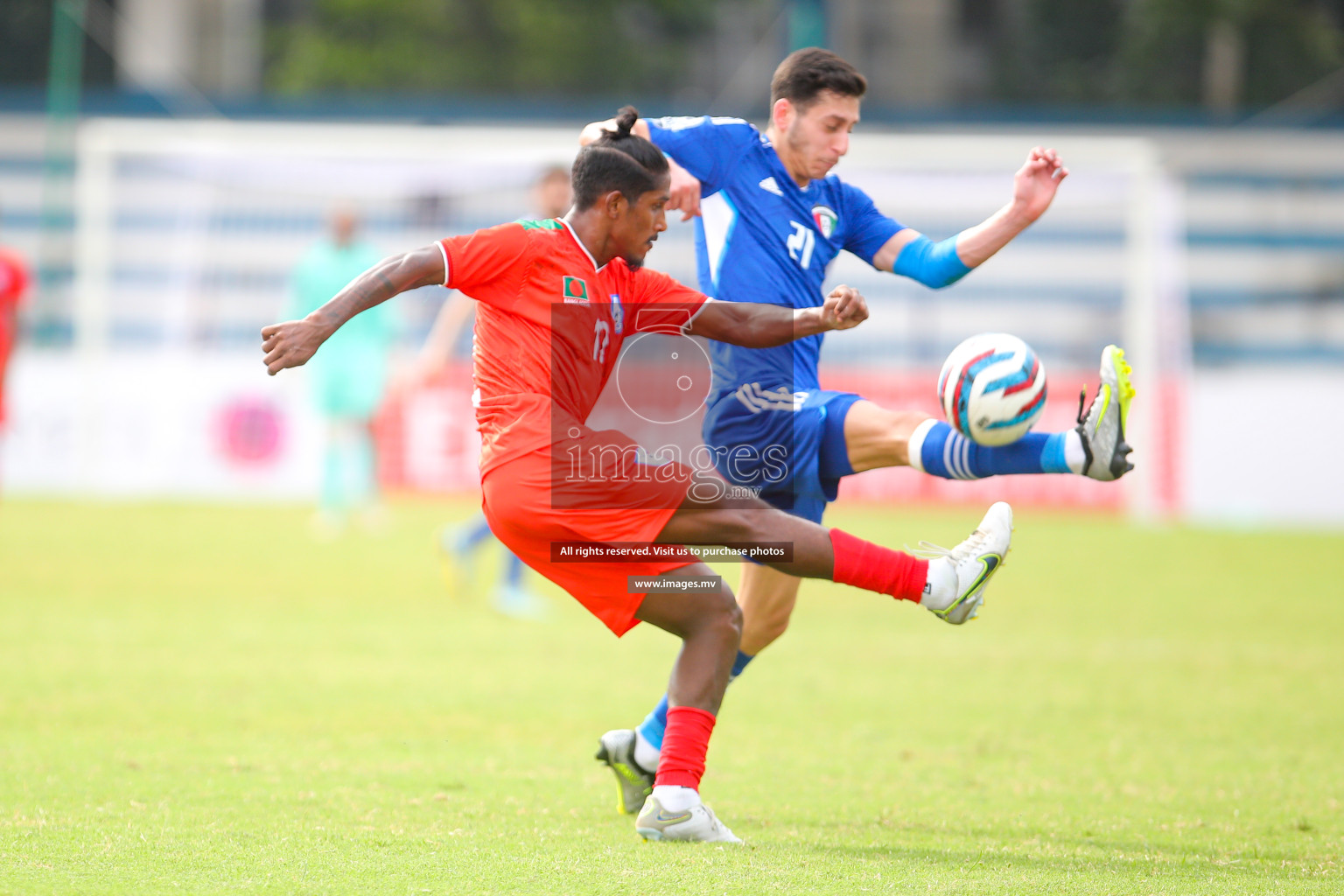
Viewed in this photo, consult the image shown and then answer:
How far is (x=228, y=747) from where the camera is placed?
200 inches

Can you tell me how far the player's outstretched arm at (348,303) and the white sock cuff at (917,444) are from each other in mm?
1488

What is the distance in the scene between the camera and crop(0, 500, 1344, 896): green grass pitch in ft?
11.9

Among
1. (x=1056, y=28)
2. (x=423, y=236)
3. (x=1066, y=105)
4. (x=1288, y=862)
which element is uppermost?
(x=1056, y=28)

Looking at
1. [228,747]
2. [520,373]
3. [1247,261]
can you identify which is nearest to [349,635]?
[228,747]

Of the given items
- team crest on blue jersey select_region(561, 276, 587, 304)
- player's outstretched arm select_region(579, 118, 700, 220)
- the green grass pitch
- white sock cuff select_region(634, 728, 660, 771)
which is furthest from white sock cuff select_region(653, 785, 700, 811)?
player's outstretched arm select_region(579, 118, 700, 220)

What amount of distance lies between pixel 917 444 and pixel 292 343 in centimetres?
185

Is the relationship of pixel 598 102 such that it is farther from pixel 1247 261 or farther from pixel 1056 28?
pixel 1247 261

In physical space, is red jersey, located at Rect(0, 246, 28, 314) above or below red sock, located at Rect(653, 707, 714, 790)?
above

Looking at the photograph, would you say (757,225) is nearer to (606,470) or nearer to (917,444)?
(917,444)

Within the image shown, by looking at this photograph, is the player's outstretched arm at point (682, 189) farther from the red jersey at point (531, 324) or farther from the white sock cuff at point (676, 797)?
the white sock cuff at point (676, 797)

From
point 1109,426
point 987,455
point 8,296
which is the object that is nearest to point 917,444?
point 987,455

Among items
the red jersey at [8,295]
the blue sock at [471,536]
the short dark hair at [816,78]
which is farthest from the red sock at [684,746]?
the red jersey at [8,295]

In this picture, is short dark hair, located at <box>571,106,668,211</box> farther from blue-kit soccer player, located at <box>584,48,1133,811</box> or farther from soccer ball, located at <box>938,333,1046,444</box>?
soccer ball, located at <box>938,333,1046,444</box>

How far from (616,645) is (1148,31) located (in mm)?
19660
